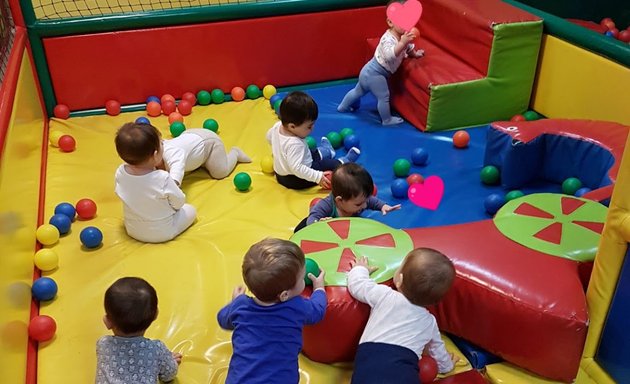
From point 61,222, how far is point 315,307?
59.0 inches

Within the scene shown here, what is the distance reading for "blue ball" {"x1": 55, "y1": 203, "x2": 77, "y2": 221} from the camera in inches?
121

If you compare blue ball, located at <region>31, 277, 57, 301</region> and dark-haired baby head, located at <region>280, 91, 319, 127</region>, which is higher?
dark-haired baby head, located at <region>280, 91, 319, 127</region>

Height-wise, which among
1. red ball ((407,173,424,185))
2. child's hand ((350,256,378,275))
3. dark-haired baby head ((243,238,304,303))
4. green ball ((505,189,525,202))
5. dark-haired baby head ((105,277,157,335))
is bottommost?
red ball ((407,173,424,185))

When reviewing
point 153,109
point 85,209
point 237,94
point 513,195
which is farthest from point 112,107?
point 513,195

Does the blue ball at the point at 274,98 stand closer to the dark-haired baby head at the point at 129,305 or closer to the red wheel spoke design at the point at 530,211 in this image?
the red wheel spoke design at the point at 530,211

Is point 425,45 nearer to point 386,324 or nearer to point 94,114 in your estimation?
point 94,114

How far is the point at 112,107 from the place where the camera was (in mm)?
4238

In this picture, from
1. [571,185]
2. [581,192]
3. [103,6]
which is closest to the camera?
[581,192]

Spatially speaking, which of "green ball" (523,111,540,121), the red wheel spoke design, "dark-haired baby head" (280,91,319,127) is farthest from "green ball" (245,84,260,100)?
the red wheel spoke design

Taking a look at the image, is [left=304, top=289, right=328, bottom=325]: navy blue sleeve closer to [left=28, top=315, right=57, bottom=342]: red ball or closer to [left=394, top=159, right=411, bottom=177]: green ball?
[left=28, top=315, right=57, bottom=342]: red ball

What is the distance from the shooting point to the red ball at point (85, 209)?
310cm

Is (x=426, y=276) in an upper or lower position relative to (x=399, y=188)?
upper

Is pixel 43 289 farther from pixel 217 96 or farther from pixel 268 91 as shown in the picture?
pixel 268 91

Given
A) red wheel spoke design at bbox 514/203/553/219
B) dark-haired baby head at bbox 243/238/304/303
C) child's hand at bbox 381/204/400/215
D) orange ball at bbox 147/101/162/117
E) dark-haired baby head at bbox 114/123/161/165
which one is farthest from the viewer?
orange ball at bbox 147/101/162/117
